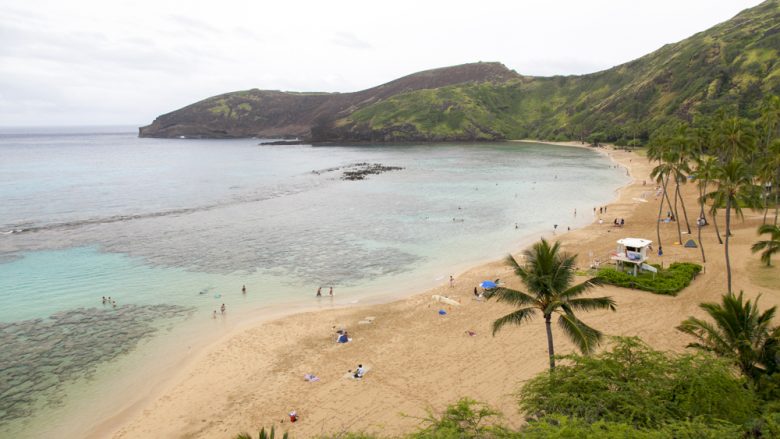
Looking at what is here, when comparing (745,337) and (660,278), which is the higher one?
(745,337)

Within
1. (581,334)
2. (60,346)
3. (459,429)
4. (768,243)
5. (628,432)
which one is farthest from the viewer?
(768,243)

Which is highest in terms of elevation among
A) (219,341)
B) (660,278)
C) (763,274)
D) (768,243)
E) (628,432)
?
(768,243)

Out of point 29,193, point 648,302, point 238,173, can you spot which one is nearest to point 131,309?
point 648,302

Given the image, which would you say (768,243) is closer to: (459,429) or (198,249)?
(459,429)

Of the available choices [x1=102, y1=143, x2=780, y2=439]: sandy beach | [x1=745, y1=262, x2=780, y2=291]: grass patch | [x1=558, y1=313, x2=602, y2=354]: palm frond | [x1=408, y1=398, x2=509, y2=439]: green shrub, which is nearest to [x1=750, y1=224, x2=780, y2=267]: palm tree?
[x1=745, y1=262, x2=780, y2=291]: grass patch

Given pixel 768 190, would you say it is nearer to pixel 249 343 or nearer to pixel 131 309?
pixel 249 343

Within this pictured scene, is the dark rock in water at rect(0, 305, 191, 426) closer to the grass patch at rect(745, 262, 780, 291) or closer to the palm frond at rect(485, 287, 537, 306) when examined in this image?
the palm frond at rect(485, 287, 537, 306)

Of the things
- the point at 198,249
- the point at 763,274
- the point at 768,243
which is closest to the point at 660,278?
the point at 768,243

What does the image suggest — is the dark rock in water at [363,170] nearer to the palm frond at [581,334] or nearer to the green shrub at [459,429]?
the palm frond at [581,334]
